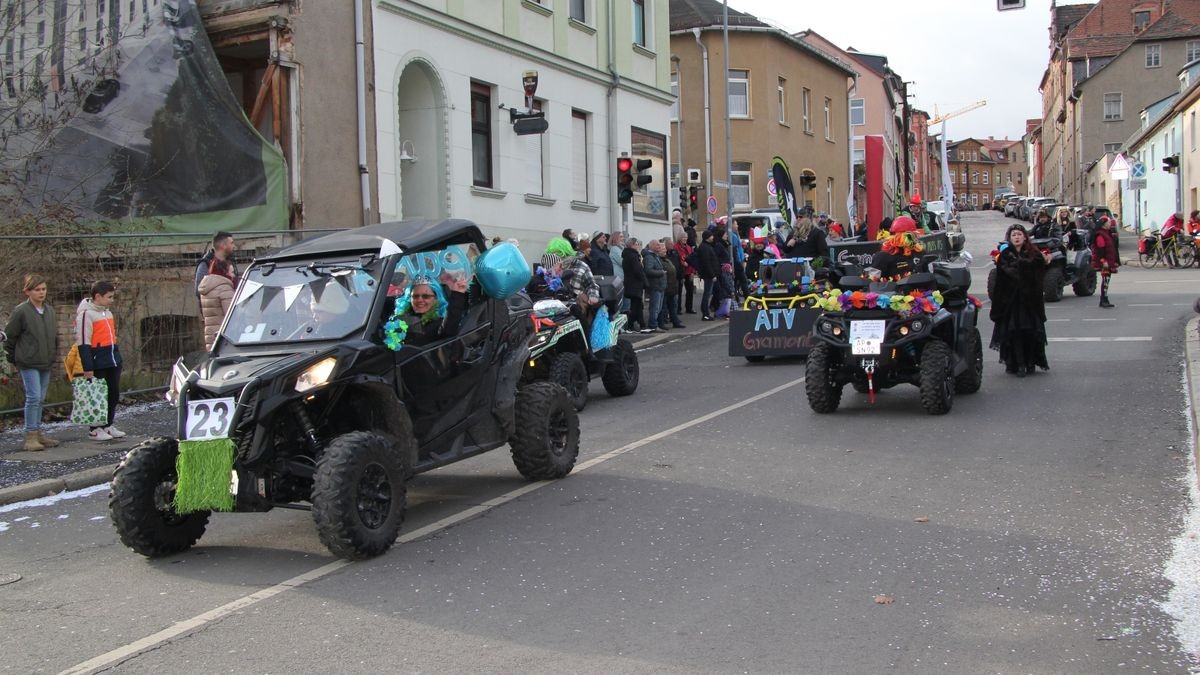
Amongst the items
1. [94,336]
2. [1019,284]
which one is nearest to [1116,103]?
[1019,284]

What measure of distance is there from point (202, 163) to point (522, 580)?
13398 millimetres

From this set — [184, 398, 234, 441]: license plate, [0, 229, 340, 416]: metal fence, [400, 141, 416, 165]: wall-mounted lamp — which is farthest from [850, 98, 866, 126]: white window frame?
[184, 398, 234, 441]: license plate

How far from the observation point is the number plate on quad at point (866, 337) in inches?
438

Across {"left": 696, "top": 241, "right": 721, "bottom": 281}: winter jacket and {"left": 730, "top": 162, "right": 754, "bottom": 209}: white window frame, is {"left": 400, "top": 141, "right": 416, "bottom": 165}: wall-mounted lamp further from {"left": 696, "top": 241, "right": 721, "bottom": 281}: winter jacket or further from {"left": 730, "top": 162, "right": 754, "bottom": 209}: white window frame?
{"left": 730, "top": 162, "right": 754, "bottom": 209}: white window frame

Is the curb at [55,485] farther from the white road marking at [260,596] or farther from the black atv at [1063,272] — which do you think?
the black atv at [1063,272]

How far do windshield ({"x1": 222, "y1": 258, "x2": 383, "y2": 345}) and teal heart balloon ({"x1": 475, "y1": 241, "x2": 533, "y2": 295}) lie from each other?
1017mm

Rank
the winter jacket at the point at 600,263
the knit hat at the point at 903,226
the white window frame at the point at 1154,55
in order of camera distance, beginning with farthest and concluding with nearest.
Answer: the white window frame at the point at 1154,55 → the winter jacket at the point at 600,263 → the knit hat at the point at 903,226

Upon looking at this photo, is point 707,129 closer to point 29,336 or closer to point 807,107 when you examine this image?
point 807,107

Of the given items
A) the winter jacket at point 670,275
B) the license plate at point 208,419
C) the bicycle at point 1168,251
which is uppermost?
the bicycle at point 1168,251

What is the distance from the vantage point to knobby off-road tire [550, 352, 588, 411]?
1211cm

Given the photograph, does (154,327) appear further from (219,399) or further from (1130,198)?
(1130,198)

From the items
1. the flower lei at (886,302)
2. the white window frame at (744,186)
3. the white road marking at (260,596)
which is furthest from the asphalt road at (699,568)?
the white window frame at (744,186)

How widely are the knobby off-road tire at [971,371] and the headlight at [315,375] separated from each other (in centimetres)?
761

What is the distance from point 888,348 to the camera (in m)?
11.2
